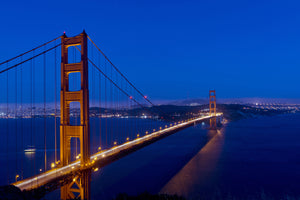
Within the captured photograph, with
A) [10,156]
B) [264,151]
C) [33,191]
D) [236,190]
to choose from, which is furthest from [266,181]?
[10,156]

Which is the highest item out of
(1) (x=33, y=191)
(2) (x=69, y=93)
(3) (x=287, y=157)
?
(2) (x=69, y=93)

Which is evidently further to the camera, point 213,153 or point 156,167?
point 213,153

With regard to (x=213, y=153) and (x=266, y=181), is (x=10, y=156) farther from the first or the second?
(x=266, y=181)

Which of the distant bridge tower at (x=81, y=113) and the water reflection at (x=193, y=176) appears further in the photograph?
the water reflection at (x=193, y=176)

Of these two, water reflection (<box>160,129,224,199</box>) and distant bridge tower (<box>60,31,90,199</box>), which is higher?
distant bridge tower (<box>60,31,90,199</box>)

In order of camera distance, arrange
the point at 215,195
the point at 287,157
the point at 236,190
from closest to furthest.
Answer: the point at 215,195, the point at 236,190, the point at 287,157

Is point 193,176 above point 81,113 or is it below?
below

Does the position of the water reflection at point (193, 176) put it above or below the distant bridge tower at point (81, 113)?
below

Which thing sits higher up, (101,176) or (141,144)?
(141,144)

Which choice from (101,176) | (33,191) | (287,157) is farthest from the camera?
(287,157)

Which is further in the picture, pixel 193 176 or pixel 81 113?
pixel 193 176

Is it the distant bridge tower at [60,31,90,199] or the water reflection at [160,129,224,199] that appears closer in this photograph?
the distant bridge tower at [60,31,90,199]
